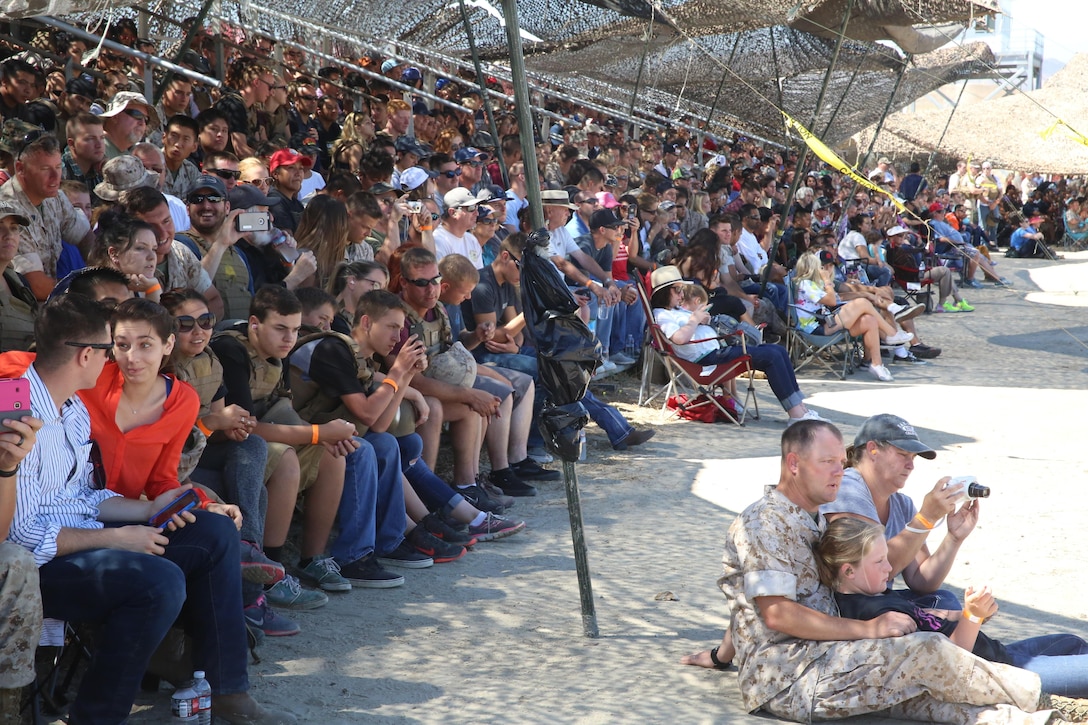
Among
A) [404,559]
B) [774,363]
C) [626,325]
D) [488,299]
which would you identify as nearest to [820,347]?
[626,325]

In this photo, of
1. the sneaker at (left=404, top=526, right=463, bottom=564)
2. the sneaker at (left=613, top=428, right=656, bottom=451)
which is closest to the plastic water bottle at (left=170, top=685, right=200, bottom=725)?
the sneaker at (left=404, top=526, right=463, bottom=564)

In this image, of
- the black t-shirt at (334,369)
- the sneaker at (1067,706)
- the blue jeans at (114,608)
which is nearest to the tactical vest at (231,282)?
the black t-shirt at (334,369)

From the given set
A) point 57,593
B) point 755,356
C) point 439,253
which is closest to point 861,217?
point 755,356

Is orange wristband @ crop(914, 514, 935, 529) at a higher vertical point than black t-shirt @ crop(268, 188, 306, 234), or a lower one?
lower

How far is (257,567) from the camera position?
3.80m

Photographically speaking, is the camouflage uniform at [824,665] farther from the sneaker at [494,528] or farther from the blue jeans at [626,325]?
the blue jeans at [626,325]

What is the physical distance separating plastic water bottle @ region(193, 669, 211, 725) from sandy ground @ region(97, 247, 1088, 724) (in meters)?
0.25

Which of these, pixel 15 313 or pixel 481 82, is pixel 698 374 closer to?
pixel 481 82

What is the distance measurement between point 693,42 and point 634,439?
2953 millimetres

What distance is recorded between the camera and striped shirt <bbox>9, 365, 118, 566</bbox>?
291cm

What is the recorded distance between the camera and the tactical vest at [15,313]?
4.12 meters

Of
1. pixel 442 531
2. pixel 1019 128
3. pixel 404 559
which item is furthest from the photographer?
pixel 1019 128

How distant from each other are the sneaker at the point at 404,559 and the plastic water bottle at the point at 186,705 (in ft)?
5.74

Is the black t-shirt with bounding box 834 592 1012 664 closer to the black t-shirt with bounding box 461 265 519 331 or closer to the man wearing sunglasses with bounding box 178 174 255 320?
the man wearing sunglasses with bounding box 178 174 255 320
